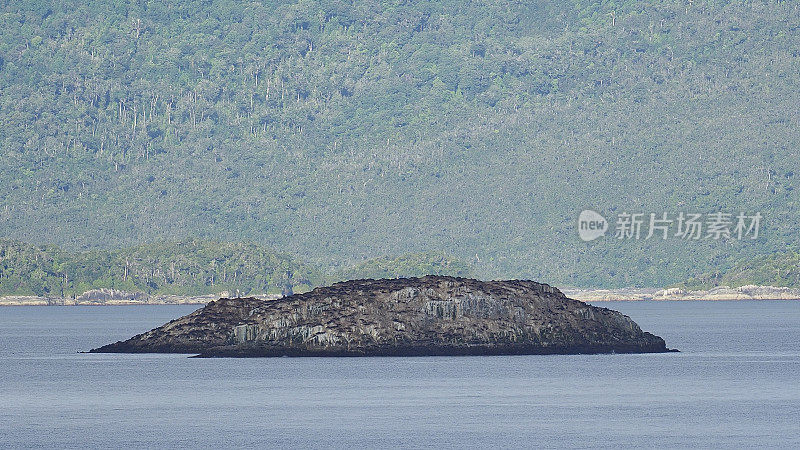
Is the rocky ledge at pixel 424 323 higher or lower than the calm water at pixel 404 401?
higher

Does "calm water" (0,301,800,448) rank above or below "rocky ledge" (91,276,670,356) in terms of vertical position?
below

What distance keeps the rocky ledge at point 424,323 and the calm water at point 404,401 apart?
1229mm

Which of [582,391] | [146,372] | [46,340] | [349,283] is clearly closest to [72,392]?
[146,372]

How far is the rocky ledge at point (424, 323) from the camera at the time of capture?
117 m

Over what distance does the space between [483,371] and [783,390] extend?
21233mm

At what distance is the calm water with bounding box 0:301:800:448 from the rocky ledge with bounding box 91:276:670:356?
1.23 m

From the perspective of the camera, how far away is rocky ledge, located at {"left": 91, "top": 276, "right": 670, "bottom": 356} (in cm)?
11688

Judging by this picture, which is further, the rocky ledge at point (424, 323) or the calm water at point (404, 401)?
the rocky ledge at point (424, 323)

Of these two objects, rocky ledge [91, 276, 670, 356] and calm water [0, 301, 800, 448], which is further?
rocky ledge [91, 276, 670, 356]

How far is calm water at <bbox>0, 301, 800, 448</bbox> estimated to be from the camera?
228 feet

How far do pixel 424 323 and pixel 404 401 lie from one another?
31106mm

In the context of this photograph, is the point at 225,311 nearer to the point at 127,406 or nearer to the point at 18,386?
the point at 18,386

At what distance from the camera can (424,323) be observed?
385ft

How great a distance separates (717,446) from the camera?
65938 millimetres
